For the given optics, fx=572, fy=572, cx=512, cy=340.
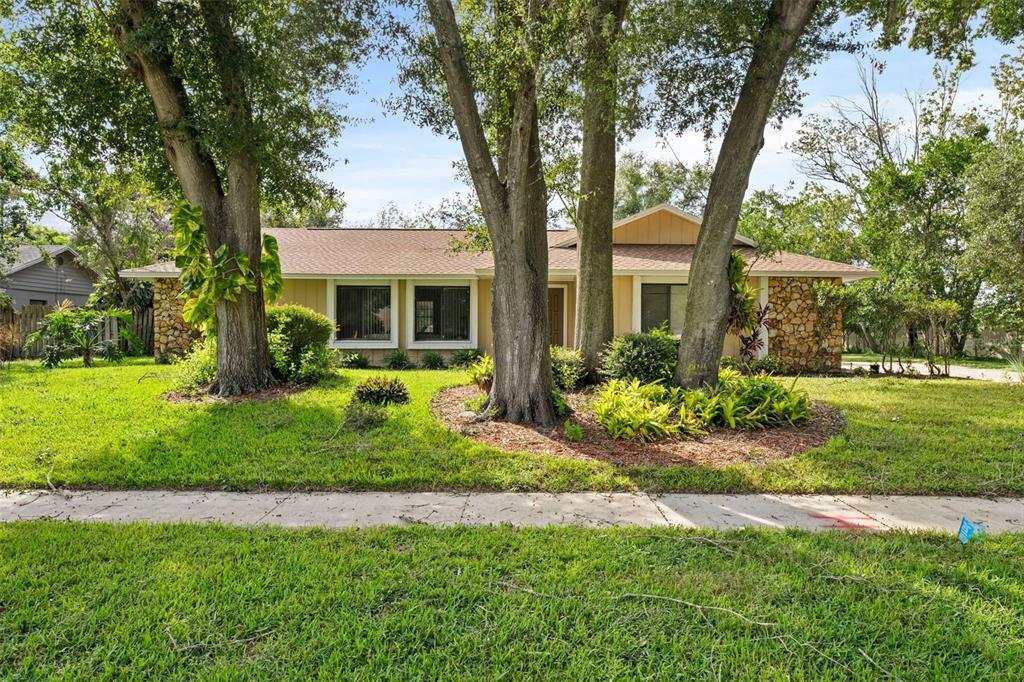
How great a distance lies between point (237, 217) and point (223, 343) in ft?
6.53

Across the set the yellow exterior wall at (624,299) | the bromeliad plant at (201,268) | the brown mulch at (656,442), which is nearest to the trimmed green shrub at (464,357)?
the yellow exterior wall at (624,299)

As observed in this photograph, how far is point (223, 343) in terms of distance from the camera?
908 cm

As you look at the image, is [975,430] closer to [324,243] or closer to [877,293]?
[877,293]

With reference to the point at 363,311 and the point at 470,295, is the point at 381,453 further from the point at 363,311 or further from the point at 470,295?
the point at 363,311

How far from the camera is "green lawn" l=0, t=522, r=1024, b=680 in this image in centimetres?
238

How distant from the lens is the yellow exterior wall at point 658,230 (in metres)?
15.4

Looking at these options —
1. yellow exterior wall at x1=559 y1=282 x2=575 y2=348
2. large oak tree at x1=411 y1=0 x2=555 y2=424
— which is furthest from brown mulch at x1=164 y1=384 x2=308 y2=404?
yellow exterior wall at x1=559 y1=282 x2=575 y2=348

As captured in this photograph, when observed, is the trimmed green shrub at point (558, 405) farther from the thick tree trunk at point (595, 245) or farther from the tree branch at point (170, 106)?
the tree branch at point (170, 106)

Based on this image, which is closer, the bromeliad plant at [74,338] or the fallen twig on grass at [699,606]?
the fallen twig on grass at [699,606]

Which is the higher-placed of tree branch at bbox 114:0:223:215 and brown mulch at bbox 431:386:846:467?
tree branch at bbox 114:0:223:215

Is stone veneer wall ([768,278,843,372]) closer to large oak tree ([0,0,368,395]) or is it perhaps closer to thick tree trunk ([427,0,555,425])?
thick tree trunk ([427,0,555,425])

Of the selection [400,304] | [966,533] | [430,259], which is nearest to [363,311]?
[400,304]

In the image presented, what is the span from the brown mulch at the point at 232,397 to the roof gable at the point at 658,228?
8604 millimetres

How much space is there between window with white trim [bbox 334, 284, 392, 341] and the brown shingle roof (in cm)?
67
